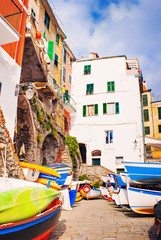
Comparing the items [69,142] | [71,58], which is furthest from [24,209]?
[71,58]

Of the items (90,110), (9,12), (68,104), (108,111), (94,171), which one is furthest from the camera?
(90,110)

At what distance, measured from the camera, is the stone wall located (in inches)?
766

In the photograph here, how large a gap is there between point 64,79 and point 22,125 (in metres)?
13.3

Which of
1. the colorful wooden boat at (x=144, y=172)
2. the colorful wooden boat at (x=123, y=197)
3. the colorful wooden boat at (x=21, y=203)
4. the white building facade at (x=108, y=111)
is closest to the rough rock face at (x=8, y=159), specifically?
the colorful wooden boat at (x=21, y=203)

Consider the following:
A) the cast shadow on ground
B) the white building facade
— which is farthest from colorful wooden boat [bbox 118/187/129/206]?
the white building facade

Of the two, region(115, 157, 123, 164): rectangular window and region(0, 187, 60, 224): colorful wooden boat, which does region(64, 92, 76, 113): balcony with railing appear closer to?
region(115, 157, 123, 164): rectangular window

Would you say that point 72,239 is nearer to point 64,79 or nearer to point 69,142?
point 69,142

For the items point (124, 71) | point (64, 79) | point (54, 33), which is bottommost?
point (64, 79)

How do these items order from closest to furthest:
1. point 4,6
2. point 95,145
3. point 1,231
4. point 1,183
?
point 1,231
point 1,183
point 4,6
point 95,145

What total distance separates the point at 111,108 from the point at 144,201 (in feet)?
54.2

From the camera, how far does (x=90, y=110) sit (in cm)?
2352

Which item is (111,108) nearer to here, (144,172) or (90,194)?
(90,194)

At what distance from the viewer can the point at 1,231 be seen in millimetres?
2418

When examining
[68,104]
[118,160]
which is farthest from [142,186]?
[68,104]
